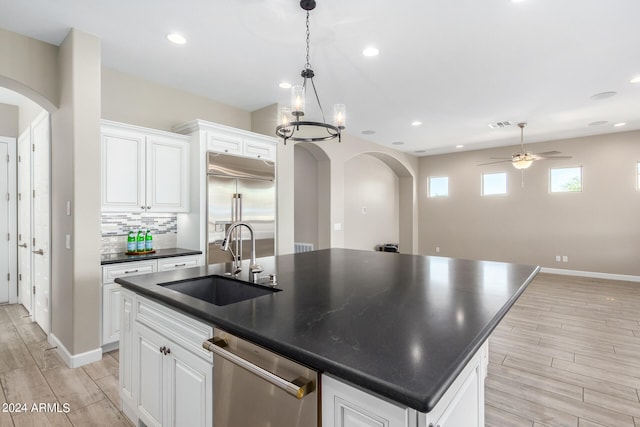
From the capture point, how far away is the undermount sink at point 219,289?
5.59 ft

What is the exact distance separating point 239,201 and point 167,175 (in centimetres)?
84

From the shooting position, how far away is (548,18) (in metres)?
2.53

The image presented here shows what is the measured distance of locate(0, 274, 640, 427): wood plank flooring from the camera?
2078 millimetres

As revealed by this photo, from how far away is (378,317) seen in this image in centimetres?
121

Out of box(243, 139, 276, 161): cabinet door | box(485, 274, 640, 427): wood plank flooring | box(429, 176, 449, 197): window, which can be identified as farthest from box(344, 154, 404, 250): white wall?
box(485, 274, 640, 427): wood plank flooring

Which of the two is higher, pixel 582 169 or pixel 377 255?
pixel 582 169

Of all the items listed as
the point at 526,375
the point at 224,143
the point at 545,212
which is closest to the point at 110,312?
the point at 224,143

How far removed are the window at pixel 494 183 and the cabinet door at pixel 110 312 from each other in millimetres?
7756

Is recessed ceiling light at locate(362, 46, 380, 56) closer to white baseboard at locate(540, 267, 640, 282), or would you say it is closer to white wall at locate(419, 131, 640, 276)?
white wall at locate(419, 131, 640, 276)

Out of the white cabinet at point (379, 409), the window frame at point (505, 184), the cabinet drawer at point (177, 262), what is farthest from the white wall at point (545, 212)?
the white cabinet at point (379, 409)

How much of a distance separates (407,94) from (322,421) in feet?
13.3

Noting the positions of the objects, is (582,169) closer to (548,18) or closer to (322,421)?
(548,18)

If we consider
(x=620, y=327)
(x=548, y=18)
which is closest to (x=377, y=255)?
(x=548, y=18)

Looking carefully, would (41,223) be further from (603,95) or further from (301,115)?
(603,95)
